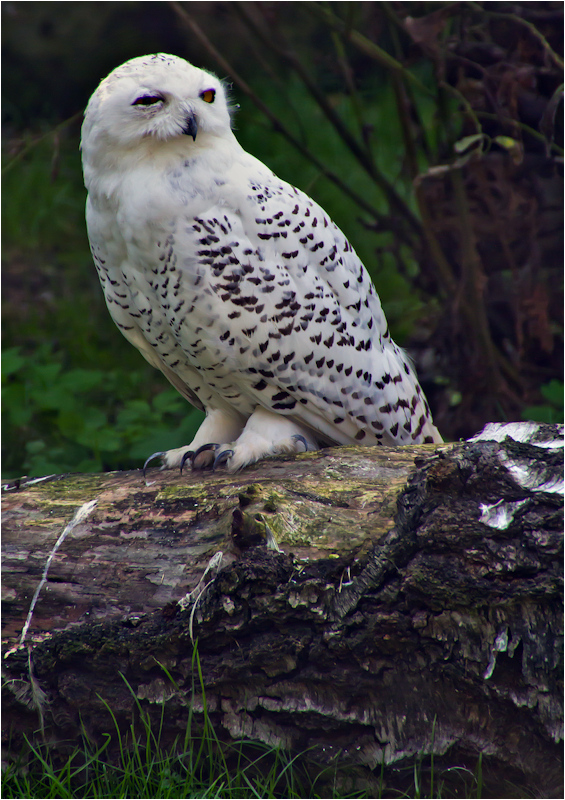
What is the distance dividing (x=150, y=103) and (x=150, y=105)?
1cm

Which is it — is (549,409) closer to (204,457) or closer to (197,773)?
(204,457)

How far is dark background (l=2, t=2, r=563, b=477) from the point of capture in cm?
356

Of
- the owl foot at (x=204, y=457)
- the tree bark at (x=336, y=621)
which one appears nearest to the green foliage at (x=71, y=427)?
the owl foot at (x=204, y=457)

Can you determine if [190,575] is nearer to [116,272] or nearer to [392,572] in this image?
[392,572]

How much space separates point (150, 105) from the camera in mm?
2170

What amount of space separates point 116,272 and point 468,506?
1397mm

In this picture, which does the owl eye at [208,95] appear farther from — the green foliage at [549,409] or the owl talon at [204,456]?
the green foliage at [549,409]

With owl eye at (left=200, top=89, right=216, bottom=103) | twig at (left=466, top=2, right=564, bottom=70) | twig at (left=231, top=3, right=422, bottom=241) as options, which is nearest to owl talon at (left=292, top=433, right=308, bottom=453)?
owl eye at (left=200, top=89, right=216, bottom=103)

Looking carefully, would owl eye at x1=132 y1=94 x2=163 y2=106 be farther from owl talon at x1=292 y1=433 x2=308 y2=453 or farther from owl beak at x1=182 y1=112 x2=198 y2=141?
owl talon at x1=292 y1=433 x2=308 y2=453

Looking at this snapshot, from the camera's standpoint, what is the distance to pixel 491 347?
149 inches

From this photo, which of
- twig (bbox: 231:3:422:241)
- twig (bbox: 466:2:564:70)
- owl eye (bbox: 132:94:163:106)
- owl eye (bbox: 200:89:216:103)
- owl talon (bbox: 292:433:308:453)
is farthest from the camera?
twig (bbox: 231:3:422:241)

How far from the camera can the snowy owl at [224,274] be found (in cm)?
222

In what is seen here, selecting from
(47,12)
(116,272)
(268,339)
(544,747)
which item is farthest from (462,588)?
(47,12)

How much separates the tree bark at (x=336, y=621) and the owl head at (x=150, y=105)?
3.78 feet
